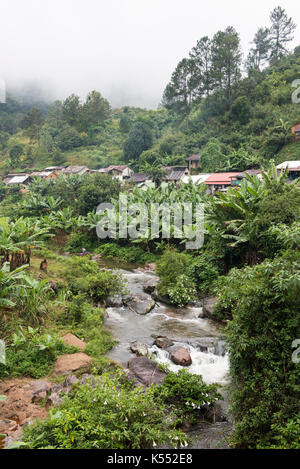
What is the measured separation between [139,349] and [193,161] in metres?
31.2

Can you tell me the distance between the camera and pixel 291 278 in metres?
4.82

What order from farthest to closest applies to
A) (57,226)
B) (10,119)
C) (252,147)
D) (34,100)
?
1. (34,100)
2. (10,119)
3. (252,147)
4. (57,226)

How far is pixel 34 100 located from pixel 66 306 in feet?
466

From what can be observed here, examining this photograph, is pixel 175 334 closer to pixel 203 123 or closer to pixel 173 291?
pixel 173 291

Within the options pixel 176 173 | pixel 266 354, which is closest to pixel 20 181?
pixel 176 173

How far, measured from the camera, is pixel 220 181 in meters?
28.8

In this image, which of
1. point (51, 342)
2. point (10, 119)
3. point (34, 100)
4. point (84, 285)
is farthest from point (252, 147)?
point (34, 100)

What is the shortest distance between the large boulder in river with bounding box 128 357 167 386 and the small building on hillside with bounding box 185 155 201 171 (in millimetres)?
31303

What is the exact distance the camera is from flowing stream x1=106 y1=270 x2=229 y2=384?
8.02 m

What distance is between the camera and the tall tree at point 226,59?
39688mm

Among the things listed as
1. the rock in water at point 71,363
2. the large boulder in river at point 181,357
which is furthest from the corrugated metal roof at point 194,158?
the rock in water at point 71,363

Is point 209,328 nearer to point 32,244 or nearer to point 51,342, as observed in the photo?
point 51,342

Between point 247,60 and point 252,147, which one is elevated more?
point 247,60

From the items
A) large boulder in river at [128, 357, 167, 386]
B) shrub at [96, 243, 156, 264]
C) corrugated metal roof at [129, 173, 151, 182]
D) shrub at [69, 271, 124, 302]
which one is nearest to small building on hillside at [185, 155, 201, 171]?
corrugated metal roof at [129, 173, 151, 182]
